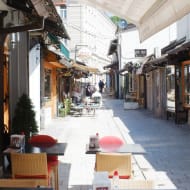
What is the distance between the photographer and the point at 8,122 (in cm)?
1138

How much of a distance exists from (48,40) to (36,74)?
55.1 inches

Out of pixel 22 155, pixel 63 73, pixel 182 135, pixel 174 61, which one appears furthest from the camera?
pixel 63 73

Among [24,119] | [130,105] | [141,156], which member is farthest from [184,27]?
[24,119]

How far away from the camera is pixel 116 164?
591cm

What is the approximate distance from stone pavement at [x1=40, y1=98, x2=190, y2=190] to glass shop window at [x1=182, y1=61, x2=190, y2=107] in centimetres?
108

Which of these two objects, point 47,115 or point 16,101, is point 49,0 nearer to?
point 16,101

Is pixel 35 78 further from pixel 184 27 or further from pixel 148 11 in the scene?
pixel 148 11

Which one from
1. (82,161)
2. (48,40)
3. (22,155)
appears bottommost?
(82,161)

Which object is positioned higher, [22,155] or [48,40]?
[48,40]

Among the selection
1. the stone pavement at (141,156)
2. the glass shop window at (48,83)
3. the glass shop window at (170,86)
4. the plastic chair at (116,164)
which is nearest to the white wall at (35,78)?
the stone pavement at (141,156)

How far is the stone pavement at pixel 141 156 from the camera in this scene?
8.88 meters

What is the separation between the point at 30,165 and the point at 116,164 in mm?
1038

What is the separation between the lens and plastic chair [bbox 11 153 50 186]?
598cm

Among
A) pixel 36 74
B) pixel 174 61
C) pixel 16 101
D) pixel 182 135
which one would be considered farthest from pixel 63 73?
pixel 16 101
